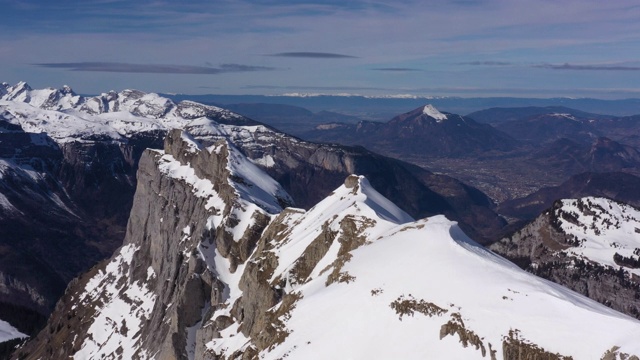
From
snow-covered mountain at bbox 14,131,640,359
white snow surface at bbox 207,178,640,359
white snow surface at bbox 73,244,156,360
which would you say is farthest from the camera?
white snow surface at bbox 73,244,156,360

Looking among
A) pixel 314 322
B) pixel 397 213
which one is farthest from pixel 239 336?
pixel 397 213

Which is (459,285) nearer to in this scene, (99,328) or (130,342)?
(130,342)

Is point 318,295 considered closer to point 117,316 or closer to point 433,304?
point 433,304

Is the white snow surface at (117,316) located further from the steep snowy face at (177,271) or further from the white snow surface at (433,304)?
the white snow surface at (433,304)

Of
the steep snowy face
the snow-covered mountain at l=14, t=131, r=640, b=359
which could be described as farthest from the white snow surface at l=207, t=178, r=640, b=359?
the steep snowy face

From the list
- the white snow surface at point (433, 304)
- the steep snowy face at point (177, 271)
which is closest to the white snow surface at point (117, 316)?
the steep snowy face at point (177, 271)

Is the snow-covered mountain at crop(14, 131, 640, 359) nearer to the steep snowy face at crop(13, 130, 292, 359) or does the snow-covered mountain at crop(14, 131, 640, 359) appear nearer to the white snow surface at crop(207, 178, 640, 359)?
the white snow surface at crop(207, 178, 640, 359)

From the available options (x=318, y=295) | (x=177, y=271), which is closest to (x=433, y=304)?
(x=318, y=295)

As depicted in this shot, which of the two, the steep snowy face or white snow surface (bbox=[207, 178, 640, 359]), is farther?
the steep snowy face
